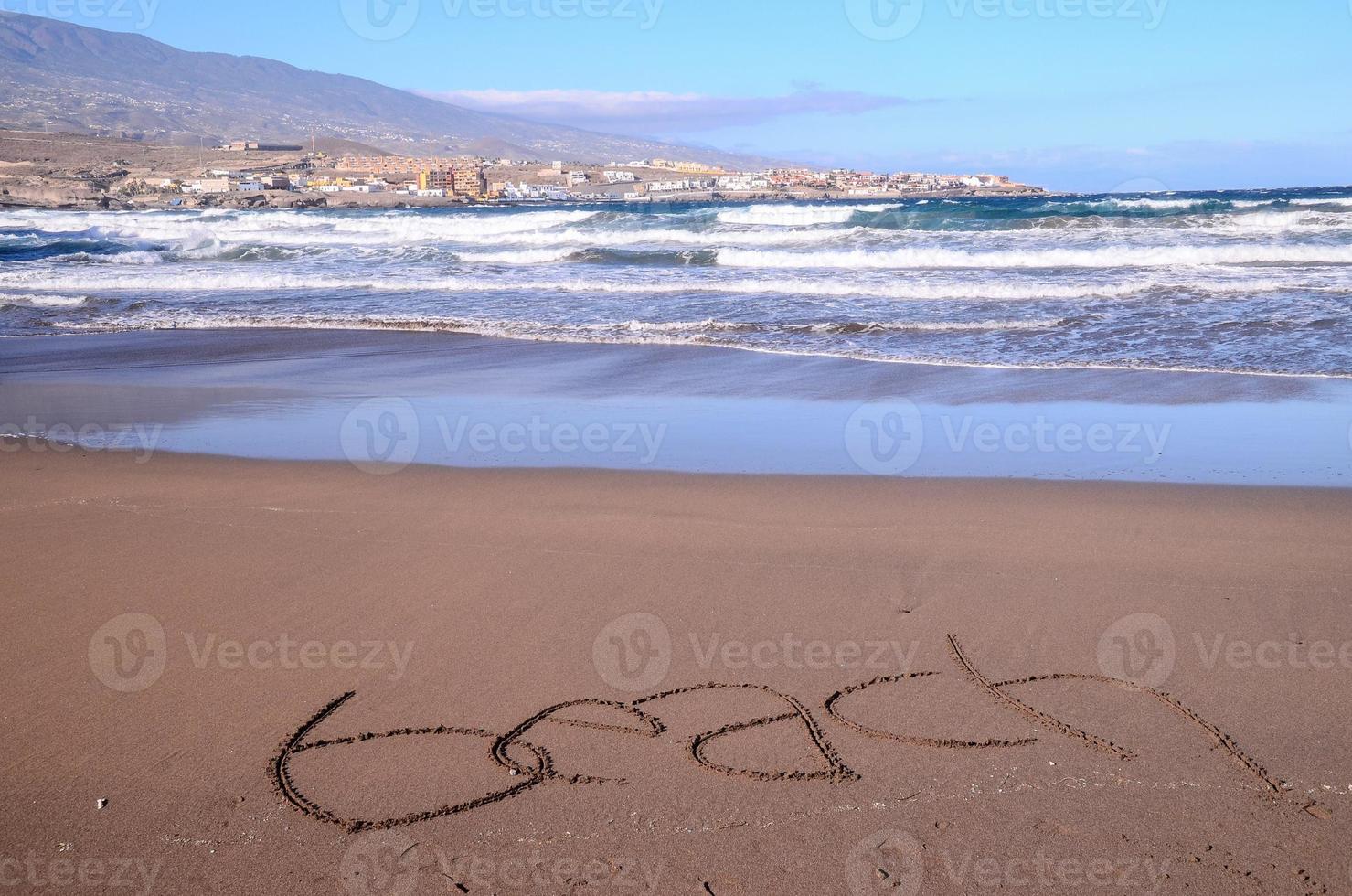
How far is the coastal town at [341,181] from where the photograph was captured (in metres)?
69.8

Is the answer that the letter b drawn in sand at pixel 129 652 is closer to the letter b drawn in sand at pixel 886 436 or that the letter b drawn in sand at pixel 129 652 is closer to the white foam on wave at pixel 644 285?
the letter b drawn in sand at pixel 886 436

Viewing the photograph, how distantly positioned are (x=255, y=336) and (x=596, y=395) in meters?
6.83

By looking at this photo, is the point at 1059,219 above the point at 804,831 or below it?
above

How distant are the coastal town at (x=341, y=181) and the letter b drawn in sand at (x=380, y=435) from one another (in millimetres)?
64548

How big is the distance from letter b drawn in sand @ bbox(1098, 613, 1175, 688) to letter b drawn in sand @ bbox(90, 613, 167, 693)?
368 cm

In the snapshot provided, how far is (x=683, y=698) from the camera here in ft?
11.5

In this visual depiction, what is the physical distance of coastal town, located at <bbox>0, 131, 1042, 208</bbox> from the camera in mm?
69750

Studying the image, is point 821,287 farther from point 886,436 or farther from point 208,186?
point 208,186

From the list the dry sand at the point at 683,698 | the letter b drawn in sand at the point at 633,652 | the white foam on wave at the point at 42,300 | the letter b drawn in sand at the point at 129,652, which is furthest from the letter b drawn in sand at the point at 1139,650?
the white foam on wave at the point at 42,300

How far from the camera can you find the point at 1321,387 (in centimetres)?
905

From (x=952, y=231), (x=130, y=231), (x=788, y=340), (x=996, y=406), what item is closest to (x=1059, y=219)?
(x=952, y=231)

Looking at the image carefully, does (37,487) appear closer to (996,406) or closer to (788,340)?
(996,406)

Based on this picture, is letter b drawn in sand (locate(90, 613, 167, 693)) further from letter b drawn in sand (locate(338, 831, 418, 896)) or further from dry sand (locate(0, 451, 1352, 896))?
letter b drawn in sand (locate(338, 831, 418, 896))

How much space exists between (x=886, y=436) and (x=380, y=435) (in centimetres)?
400
